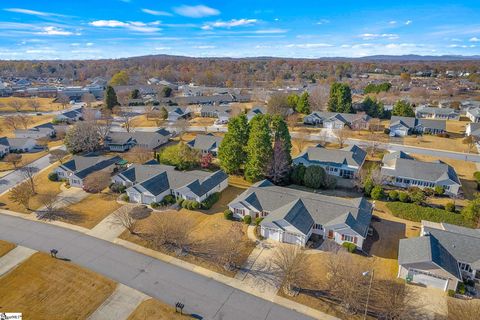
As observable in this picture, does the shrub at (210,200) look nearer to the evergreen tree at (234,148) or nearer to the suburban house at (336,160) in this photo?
the evergreen tree at (234,148)

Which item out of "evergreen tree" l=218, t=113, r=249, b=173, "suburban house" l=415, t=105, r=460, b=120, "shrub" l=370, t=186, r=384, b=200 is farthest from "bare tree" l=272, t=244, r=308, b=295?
"suburban house" l=415, t=105, r=460, b=120

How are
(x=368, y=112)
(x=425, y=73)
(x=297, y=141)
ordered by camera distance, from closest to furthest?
1. (x=297, y=141)
2. (x=368, y=112)
3. (x=425, y=73)

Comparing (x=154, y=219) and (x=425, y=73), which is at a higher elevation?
Answer: (x=425, y=73)

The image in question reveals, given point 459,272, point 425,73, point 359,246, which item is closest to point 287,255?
point 359,246

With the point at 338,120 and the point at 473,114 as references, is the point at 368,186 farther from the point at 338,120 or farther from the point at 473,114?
the point at 473,114

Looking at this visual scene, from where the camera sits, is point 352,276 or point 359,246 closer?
point 352,276

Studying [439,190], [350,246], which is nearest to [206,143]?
[350,246]

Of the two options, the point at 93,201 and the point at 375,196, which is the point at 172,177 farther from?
the point at 375,196
